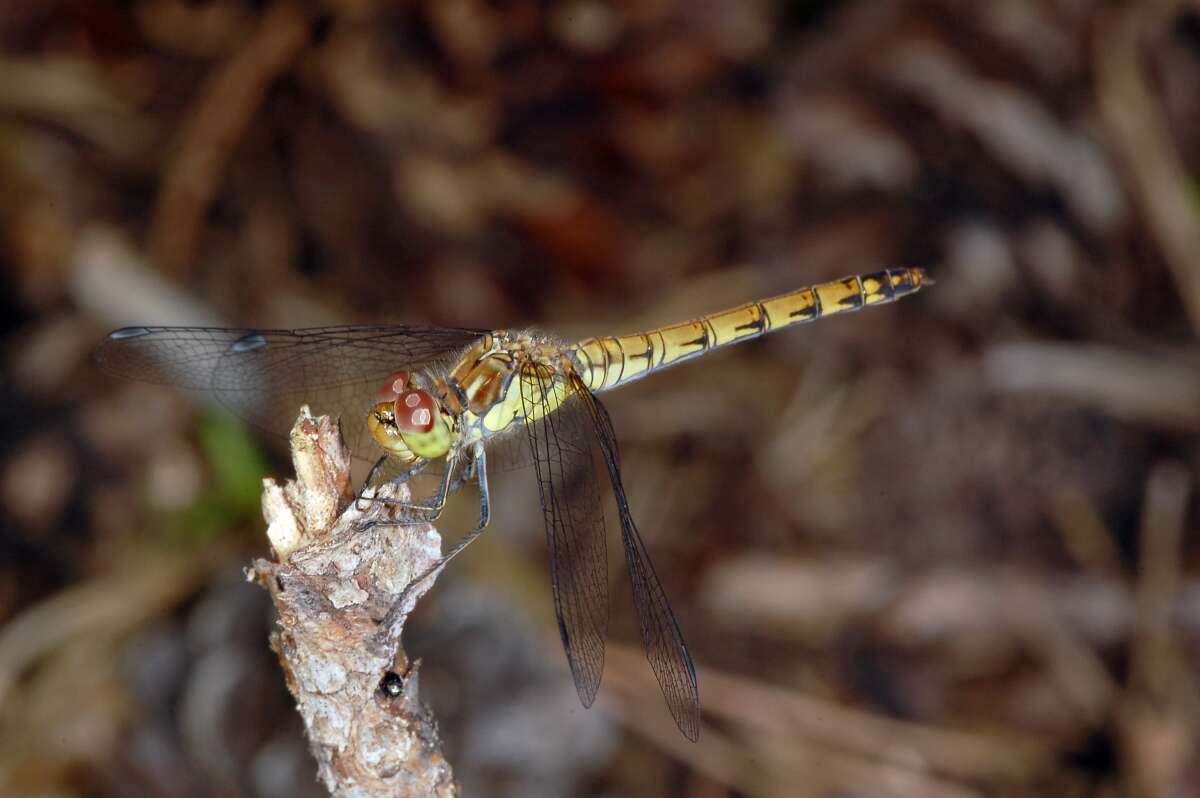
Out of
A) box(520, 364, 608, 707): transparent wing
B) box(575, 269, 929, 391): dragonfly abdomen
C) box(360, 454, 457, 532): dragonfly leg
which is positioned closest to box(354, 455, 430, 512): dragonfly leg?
box(360, 454, 457, 532): dragonfly leg

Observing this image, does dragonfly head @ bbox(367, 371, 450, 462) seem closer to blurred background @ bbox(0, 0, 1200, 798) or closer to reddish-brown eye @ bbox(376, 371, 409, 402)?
reddish-brown eye @ bbox(376, 371, 409, 402)

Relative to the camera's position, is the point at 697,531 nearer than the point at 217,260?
Yes

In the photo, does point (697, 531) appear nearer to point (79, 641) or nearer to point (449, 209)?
point (449, 209)

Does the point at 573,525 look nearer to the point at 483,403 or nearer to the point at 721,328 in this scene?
the point at 483,403

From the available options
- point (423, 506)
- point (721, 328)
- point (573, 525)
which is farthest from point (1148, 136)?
point (423, 506)

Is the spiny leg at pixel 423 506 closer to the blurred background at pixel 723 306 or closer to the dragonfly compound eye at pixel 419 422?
the dragonfly compound eye at pixel 419 422

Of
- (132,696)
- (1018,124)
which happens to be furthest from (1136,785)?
(132,696)

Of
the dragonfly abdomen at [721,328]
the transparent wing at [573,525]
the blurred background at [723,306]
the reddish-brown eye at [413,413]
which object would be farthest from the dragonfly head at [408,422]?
the blurred background at [723,306]

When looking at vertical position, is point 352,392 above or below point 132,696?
above
